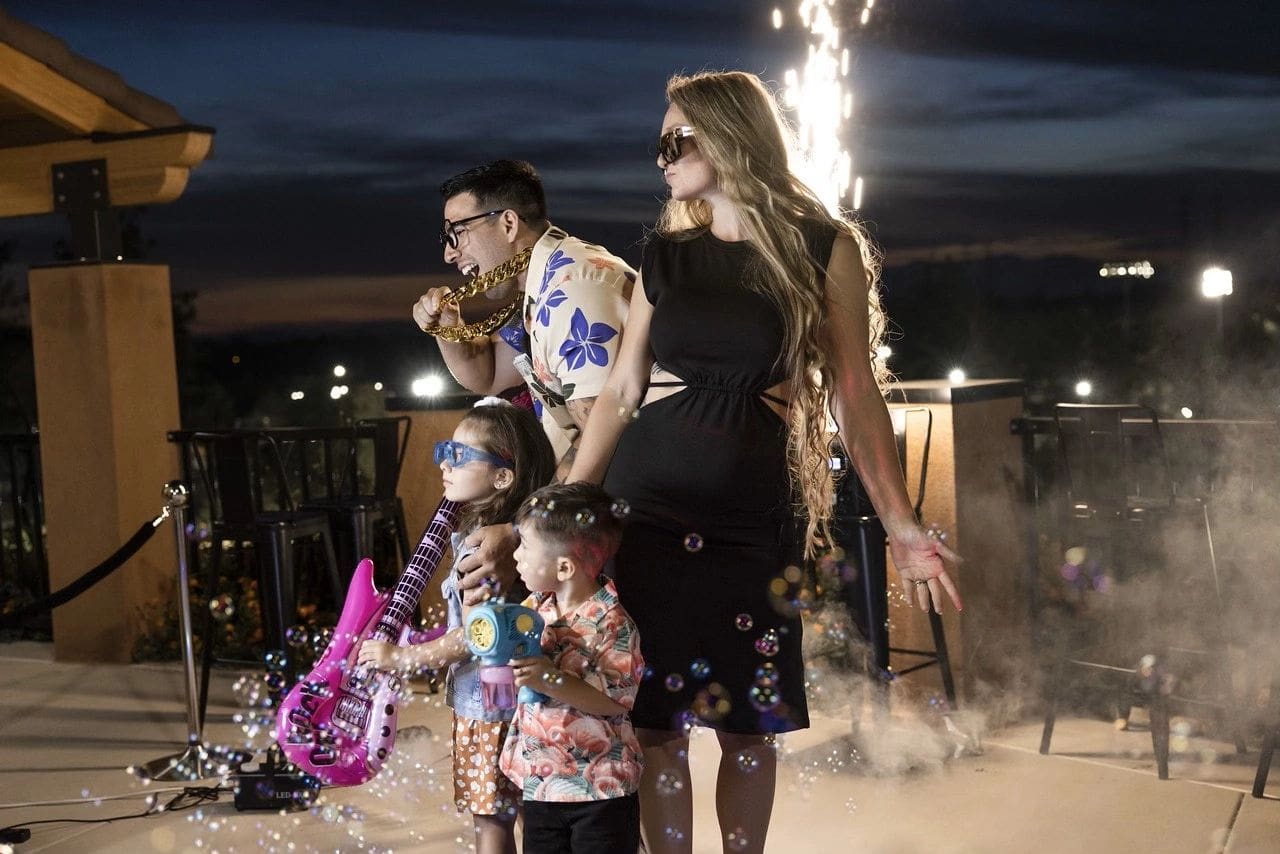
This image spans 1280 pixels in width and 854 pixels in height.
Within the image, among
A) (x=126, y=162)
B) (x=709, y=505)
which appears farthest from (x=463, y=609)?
(x=126, y=162)

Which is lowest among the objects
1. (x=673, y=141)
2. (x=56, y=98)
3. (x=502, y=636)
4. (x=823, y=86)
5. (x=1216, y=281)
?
(x=502, y=636)

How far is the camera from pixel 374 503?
571cm

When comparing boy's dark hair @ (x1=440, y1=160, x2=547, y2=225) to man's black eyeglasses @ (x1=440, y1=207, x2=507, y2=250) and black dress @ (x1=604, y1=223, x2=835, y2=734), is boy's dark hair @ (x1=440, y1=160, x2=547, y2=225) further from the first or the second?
black dress @ (x1=604, y1=223, x2=835, y2=734)

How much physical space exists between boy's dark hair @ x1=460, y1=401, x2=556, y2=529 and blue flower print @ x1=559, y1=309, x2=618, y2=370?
191mm

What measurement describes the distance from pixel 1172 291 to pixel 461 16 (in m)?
12.9

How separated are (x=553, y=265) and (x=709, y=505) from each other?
2.29 feet

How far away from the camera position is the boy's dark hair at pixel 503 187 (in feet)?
10.3

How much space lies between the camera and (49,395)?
6.65 m

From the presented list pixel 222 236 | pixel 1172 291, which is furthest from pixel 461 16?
pixel 1172 291

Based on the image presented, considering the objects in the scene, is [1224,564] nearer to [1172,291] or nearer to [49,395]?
[49,395]

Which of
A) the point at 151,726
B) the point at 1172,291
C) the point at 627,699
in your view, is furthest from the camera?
the point at 1172,291

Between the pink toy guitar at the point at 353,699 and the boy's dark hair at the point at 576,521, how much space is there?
578 millimetres

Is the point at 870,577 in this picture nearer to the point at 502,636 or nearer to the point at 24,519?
the point at 502,636

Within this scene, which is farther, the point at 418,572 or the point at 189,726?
the point at 189,726
